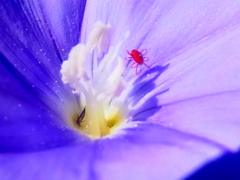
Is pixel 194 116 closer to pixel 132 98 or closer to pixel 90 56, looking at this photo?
pixel 132 98

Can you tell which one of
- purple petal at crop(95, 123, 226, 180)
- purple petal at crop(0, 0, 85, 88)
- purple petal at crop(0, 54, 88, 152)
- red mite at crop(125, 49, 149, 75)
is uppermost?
purple petal at crop(0, 0, 85, 88)

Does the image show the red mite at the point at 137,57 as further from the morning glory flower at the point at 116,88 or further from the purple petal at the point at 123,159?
the purple petal at the point at 123,159

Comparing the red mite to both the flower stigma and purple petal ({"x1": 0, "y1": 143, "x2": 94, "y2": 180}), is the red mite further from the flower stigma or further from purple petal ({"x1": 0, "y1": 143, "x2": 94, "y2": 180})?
purple petal ({"x1": 0, "y1": 143, "x2": 94, "y2": 180})

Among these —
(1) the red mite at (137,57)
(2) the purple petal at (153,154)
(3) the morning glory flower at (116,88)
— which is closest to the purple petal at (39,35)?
(3) the morning glory flower at (116,88)

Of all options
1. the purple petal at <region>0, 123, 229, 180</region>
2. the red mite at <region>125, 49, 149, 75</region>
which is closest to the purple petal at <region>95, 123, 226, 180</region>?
the purple petal at <region>0, 123, 229, 180</region>

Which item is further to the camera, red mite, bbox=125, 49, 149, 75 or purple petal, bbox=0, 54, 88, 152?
red mite, bbox=125, 49, 149, 75

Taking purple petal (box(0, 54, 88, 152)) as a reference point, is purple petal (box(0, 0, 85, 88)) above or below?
above

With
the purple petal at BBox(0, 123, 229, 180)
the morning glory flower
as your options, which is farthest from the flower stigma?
the purple petal at BBox(0, 123, 229, 180)

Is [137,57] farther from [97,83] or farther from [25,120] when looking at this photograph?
[25,120]
